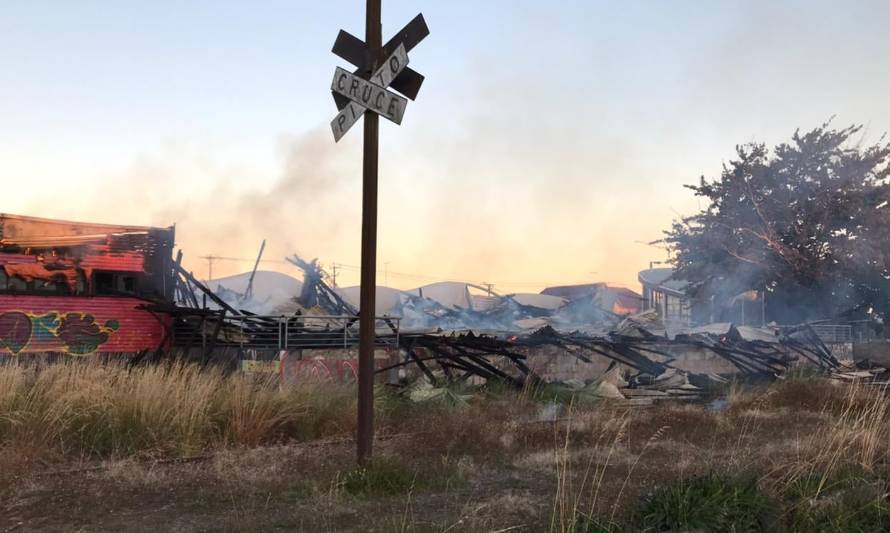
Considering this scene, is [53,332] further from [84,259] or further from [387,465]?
[387,465]

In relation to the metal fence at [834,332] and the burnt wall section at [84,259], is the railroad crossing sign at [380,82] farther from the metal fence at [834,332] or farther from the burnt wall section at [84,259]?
the metal fence at [834,332]

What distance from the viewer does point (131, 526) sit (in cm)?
500

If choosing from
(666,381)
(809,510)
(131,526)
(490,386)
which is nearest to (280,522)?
(131,526)

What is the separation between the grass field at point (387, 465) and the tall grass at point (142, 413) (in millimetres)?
22

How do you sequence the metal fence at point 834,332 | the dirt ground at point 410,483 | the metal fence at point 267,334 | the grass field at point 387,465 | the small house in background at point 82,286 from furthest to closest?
1. the metal fence at point 834,332
2. the small house in background at point 82,286
3. the metal fence at point 267,334
4. the dirt ground at point 410,483
5. the grass field at point 387,465

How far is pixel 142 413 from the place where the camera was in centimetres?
756

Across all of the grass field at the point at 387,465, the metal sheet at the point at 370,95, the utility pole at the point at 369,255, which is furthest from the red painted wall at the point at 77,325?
the metal sheet at the point at 370,95

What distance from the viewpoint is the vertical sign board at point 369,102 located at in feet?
19.6

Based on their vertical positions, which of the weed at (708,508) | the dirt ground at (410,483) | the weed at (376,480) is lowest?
the dirt ground at (410,483)

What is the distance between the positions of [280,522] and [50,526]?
5.51 ft

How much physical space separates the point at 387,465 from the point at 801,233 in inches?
1028

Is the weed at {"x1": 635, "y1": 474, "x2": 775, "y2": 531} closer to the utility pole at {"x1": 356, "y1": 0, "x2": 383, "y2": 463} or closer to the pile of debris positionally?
the utility pole at {"x1": 356, "y1": 0, "x2": 383, "y2": 463}

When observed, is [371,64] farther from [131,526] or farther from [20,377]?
[20,377]

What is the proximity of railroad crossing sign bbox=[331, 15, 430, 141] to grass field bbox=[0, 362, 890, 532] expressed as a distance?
10.3 ft
